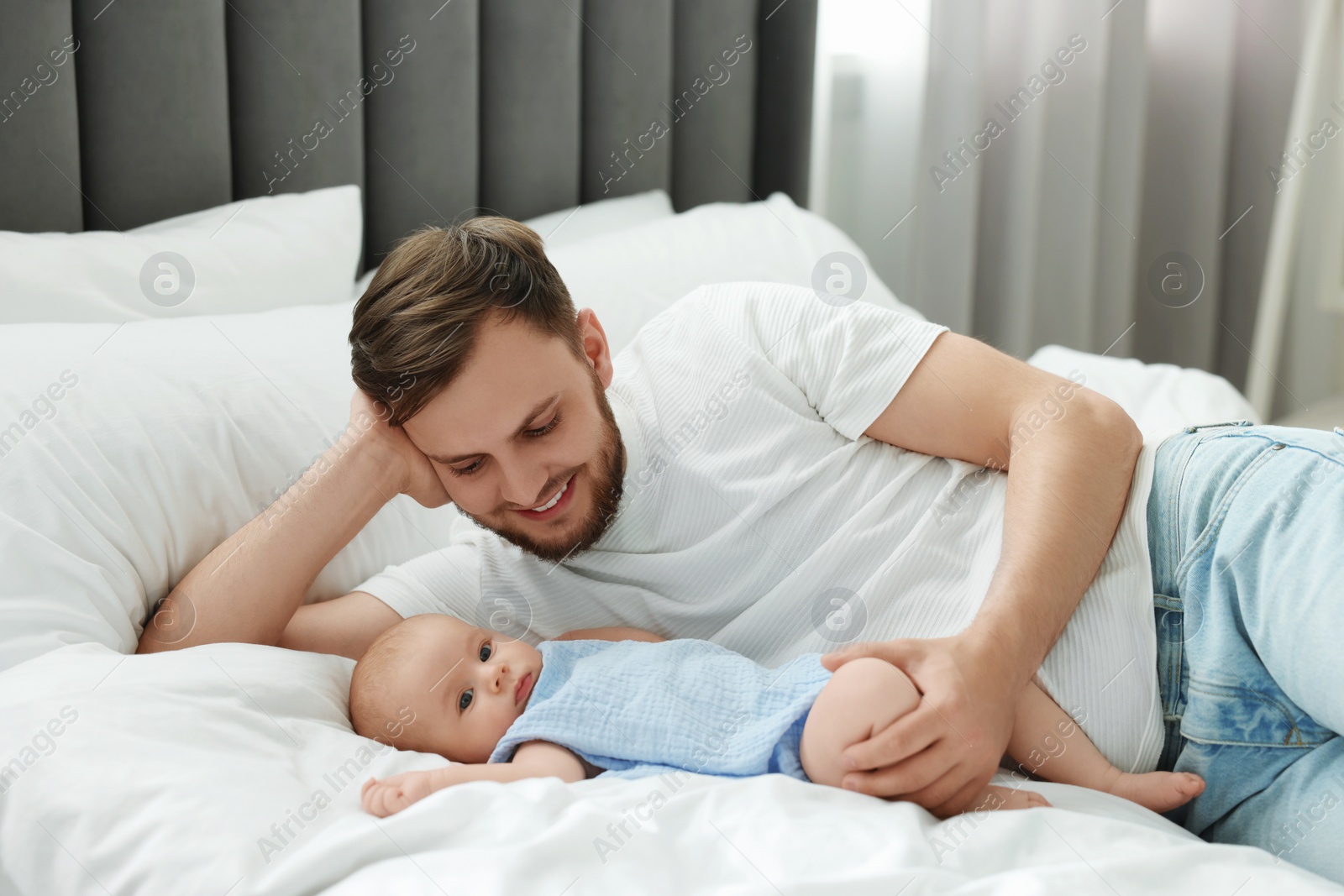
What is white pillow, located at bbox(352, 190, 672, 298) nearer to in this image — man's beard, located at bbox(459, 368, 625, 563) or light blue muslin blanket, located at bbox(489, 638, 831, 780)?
man's beard, located at bbox(459, 368, 625, 563)

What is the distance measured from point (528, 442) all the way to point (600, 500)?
0.36 feet

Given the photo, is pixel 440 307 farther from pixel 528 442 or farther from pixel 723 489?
pixel 723 489

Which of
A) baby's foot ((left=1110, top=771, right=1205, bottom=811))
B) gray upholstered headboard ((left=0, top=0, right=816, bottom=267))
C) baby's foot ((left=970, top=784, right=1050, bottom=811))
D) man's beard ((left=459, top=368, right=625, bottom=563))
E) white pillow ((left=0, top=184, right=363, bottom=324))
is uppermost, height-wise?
gray upholstered headboard ((left=0, top=0, right=816, bottom=267))

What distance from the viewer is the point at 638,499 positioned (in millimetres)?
1158

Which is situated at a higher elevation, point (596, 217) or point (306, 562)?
point (596, 217)

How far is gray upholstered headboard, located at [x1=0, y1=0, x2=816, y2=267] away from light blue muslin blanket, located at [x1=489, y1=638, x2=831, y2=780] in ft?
3.21

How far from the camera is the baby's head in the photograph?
956 millimetres

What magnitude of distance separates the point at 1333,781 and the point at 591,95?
64.7 inches

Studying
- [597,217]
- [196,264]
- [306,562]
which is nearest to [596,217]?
[597,217]

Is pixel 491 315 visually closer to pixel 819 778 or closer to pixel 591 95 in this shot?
pixel 819 778

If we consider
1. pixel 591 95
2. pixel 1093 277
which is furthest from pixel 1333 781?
pixel 1093 277

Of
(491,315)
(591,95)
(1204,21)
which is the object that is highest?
(1204,21)

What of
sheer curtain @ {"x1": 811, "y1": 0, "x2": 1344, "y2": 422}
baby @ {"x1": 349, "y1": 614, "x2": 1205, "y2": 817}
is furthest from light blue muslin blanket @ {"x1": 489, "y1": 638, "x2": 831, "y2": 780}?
sheer curtain @ {"x1": 811, "y1": 0, "x2": 1344, "y2": 422}

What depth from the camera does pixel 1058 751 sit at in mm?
945
